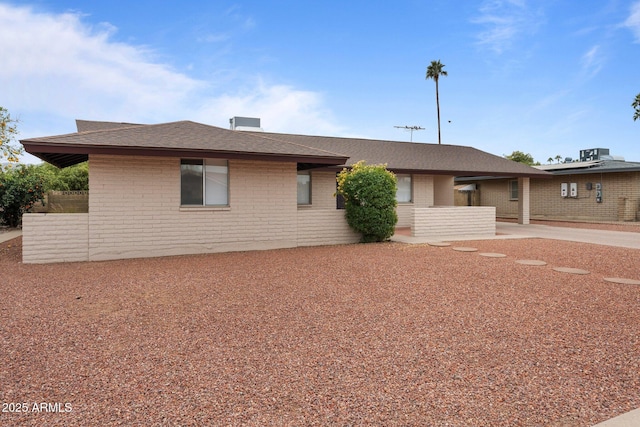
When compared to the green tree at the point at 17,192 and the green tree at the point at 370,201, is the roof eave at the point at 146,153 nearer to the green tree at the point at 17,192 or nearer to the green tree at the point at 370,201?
the green tree at the point at 370,201

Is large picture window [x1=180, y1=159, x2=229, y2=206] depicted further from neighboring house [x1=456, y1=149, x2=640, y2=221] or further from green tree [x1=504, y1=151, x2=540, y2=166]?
green tree [x1=504, y1=151, x2=540, y2=166]

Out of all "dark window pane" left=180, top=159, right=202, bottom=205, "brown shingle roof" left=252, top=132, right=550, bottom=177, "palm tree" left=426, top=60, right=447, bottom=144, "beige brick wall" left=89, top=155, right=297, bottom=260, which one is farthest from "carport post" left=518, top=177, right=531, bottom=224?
"palm tree" left=426, top=60, right=447, bottom=144

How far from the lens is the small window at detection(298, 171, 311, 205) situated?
17.6 m

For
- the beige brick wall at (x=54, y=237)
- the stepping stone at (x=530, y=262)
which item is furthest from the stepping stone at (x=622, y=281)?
the beige brick wall at (x=54, y=237)

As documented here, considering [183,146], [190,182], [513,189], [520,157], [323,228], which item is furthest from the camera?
[520,157]

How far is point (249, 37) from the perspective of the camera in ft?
57.1

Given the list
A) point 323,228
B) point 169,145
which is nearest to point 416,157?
point 323,228

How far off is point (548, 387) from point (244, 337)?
10.2 ft

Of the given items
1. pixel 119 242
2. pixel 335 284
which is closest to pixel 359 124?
pixel 119 242

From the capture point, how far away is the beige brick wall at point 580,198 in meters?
23.1

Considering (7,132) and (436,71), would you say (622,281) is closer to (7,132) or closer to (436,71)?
(7,132)

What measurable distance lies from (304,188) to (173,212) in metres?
7.19

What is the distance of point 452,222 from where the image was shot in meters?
16.0

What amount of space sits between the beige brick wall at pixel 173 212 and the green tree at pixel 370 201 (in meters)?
1.99
